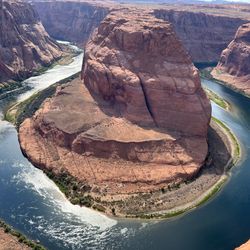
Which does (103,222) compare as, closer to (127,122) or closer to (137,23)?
(127,122)

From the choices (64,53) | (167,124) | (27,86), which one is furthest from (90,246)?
(64,53)

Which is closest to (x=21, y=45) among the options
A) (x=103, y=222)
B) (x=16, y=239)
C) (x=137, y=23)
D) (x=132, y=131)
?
(x=137, y=23)

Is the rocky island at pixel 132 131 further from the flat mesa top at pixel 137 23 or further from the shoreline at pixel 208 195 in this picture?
the shoreline at pixel 208 195

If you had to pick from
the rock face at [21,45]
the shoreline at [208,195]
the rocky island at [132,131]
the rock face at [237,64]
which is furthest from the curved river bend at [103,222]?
the rock face at [237,64]

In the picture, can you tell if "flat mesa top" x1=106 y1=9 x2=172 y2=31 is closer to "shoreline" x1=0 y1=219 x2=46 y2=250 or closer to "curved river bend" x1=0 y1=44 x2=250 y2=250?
"curved river bend" x1=0 y1=44 x2=250 y2=250

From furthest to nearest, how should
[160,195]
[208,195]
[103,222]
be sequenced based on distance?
1. [208,195]
2. [160,195]
3. [103,222]

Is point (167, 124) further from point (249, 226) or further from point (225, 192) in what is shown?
point (249, 226)

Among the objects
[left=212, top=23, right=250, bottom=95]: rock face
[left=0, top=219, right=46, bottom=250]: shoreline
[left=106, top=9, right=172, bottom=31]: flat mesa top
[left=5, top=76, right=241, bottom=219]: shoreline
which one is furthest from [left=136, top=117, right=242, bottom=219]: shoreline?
[left=212, top=23, right=250, bottom=95]: rock face

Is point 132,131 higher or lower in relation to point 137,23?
lower
